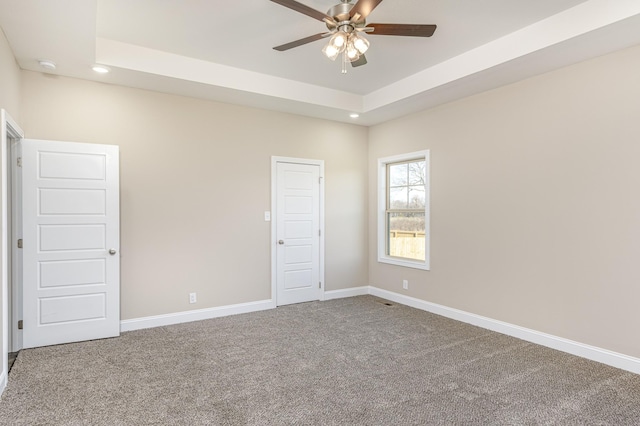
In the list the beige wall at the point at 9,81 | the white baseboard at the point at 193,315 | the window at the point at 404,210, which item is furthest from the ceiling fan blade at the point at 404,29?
the white baseboard at the point at 193,315

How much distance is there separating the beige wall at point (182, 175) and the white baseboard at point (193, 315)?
0.07 m

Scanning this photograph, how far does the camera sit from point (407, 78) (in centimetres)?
440

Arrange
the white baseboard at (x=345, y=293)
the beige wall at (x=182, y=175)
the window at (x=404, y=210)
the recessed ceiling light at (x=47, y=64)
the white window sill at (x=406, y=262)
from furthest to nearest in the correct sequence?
1. the white baseboard at (x=345, y=293)
2. the window at (x=404, y=210)
3. the white window sill at (x=406, y=262)
4. the beige wall at (x=182, y=175)
5. the recessed ceiling light at (x=47, y=64)

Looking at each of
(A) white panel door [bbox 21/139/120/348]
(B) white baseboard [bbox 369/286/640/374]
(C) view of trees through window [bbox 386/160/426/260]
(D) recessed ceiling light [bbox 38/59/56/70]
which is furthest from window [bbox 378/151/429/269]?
(D) recessed ceiling light [bbox 38/59/56/70]

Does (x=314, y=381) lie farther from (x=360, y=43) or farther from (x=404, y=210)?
(x=404, y=210)

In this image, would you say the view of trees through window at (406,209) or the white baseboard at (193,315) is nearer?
the white baseboard at (193,315)

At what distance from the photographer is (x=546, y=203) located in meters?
3.60

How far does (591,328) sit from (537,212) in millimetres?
1151

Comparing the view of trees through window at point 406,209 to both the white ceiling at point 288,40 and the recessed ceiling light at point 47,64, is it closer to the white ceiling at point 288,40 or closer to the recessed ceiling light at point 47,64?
the white ceiling at point 288,40

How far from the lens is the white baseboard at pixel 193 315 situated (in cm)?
406

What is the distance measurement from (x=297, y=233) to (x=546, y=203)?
3092 millimetres

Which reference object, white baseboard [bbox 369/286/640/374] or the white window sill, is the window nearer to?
the white window sill

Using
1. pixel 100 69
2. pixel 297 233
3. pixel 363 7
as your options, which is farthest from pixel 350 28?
pixel 297 233

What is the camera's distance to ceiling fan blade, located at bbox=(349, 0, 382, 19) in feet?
7.63
